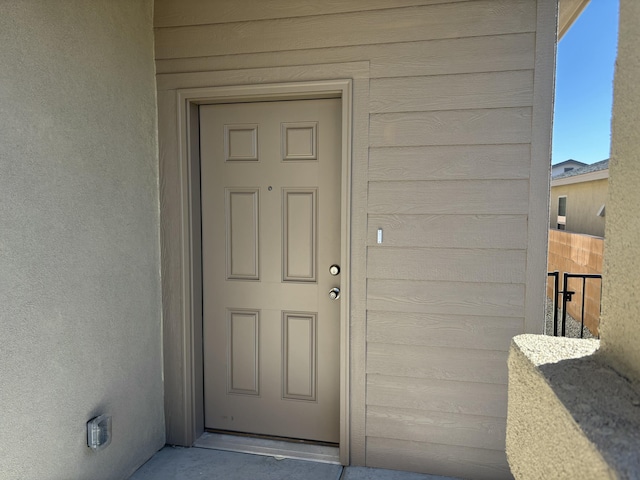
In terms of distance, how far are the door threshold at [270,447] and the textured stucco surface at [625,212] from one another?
2.08 meters

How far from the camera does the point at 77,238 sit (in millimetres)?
1918

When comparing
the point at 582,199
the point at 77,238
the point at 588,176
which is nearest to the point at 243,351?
the point at 77,238

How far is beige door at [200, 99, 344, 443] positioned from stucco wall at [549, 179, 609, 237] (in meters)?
8.74

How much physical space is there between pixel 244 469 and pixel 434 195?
1.76 m

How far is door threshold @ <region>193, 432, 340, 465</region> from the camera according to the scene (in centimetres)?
245

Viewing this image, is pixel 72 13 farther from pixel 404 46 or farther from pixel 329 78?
pixel 404 46

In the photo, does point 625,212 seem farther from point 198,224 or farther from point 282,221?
point 198,224

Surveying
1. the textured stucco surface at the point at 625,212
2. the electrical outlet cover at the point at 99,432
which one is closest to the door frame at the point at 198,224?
the electrical outlet cover at the point at 99,432

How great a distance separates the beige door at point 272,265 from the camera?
2.47 meters

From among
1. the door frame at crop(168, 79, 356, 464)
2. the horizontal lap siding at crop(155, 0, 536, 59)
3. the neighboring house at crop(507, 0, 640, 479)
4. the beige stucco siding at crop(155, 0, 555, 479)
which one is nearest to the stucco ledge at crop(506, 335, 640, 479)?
the neighboring house at crop(507, 0, 640, 479)

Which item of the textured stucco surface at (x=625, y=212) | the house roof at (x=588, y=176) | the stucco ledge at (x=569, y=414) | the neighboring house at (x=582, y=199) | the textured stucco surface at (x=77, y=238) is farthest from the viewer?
the neighboring house at (x=582, y=199)

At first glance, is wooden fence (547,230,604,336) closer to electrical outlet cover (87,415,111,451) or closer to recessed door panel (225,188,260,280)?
recessed door panel (225,188,260,280)

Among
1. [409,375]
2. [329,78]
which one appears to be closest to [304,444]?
[409,375]

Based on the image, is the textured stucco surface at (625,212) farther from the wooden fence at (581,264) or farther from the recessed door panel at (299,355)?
the wooden fence at (581,264)
